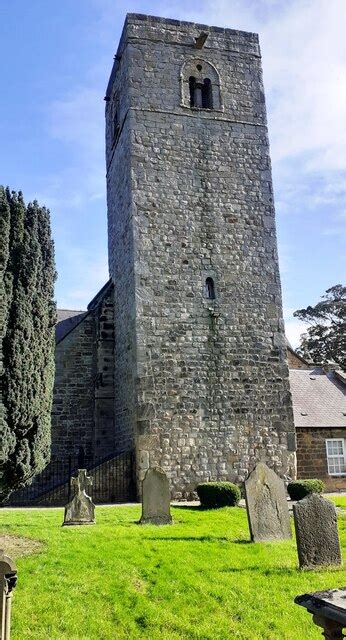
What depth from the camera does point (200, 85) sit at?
64.7ft

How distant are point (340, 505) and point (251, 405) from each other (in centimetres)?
399

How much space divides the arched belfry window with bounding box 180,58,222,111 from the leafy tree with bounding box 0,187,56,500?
38.7 ft

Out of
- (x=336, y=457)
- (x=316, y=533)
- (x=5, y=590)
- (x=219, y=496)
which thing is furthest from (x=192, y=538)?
(x=336, y=457)

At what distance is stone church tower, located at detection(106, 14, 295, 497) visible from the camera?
16359 millimetres

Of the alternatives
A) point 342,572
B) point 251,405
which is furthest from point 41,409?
point 251,405

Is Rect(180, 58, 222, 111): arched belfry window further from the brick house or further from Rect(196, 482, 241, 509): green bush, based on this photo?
Rect(196, 482, 241, 509): green bush

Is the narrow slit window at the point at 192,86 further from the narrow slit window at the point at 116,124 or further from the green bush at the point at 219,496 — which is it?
the green bush at the point at 219,496

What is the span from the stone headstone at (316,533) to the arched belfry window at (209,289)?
10.4 meters

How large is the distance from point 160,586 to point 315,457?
525 inches

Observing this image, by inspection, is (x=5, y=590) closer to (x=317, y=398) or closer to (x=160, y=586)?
(x=160, y=586)

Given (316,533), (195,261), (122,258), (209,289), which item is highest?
(122,258)

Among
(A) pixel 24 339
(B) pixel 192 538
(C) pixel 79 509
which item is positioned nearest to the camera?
(A) pixel 24 339

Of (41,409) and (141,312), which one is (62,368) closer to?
(141,312)

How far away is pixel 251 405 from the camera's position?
1694 centimetres
